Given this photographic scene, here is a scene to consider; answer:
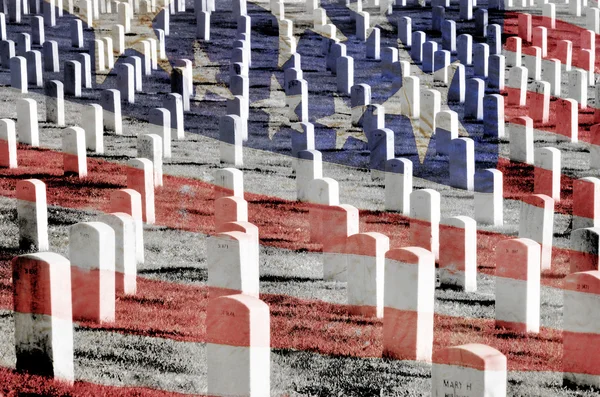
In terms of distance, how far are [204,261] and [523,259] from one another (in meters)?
2.97

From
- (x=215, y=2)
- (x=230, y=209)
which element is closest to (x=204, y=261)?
(x=230, y=209)

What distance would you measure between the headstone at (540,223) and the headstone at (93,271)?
12.2 ft

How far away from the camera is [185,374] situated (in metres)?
6.63

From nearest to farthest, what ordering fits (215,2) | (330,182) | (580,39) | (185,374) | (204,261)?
(185,374)
(204,261)
(330,182)
(580,39)
(215,2)

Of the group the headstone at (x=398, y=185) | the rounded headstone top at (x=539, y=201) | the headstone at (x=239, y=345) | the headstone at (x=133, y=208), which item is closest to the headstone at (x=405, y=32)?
the headstone at (x=398, y=185)

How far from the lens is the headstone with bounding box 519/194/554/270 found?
367 inches

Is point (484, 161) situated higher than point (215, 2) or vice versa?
point (215, 2)

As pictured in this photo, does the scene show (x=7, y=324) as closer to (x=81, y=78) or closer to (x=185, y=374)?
(x=185, y=374)

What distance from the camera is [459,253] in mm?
8477

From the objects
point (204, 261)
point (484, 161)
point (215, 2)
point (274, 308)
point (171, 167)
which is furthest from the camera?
point (215, 2)

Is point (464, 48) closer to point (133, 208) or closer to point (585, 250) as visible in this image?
point (133, 208)

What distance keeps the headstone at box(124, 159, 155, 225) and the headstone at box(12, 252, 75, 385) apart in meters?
3.96

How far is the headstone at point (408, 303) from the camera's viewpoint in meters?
6.91
